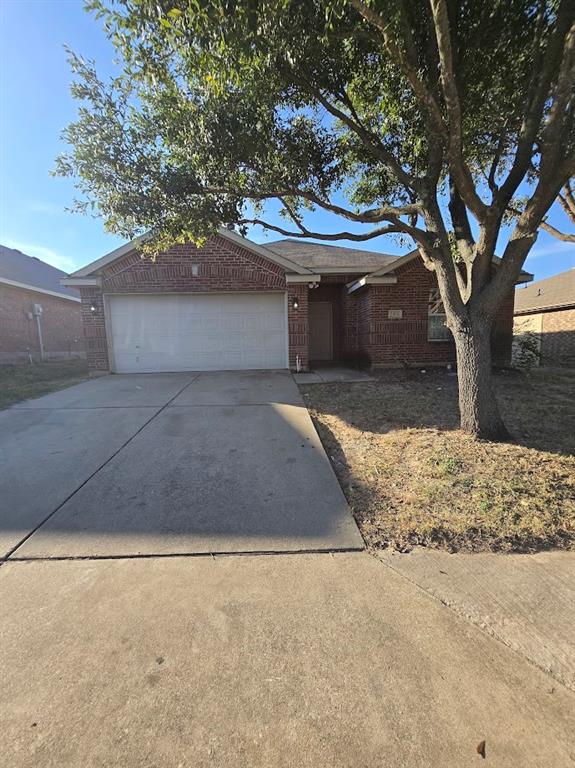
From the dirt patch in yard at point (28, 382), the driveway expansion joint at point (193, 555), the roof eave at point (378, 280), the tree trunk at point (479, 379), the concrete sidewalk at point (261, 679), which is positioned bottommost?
the concrete sidewalk at point (261, 679)

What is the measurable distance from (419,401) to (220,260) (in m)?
7.15

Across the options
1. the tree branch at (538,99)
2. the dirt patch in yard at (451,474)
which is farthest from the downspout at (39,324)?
the tree branch at (538,99)

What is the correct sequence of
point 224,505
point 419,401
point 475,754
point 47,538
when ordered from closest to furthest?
point 475,754 → point 47,538 → point 224,505 → point 419,401

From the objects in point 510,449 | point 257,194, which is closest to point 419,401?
point 510,449

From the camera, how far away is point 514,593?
2.06 meters

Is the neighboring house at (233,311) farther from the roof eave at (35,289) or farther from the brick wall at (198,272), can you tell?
the roof eave at (35,289)

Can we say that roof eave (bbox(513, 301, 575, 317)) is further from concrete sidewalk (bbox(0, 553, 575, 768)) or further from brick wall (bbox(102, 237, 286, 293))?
concrete sidewalk (bbox(0, 553, 575, 768))

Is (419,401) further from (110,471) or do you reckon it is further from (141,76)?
(141,76)

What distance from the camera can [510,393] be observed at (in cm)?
712

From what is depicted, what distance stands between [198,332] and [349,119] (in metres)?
7.31

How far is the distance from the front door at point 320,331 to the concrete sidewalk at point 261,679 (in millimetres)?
11774

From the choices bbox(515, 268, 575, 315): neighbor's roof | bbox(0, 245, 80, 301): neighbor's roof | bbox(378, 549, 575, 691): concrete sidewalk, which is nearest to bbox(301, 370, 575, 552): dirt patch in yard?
bbox(378, 549, 575, 691): concrete sidewalk

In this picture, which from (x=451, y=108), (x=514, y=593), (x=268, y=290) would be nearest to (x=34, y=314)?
(x=268, y=290)

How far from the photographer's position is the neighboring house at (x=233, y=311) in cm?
1055
